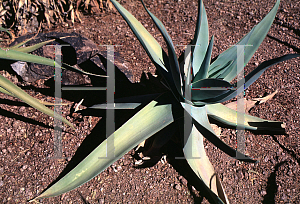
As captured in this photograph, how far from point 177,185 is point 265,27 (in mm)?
993

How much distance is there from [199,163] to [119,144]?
0.42m

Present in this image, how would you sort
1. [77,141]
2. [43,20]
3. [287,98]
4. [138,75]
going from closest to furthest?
[77,141], [287,98], [138,75], [43,20]

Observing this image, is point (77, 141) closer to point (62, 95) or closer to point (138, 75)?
point (62, 95)

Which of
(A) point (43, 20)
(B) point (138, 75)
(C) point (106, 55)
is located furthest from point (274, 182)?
(A) point (43, 20)

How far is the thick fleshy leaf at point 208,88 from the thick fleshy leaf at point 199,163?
0.21 m

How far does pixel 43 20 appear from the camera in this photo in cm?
220

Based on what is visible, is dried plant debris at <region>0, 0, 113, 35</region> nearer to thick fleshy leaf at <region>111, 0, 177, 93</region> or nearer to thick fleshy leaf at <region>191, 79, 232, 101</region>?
thick fleshy leaf at <region>111, 0, 177, 93</region>

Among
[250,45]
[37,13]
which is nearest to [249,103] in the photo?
[250,45]

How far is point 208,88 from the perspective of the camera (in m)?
1.05

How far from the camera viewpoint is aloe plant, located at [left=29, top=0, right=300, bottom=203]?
102 cm

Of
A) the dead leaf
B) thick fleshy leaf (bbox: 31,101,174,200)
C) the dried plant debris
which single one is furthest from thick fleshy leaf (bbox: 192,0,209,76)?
the dried plant debris

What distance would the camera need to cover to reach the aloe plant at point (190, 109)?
102cm

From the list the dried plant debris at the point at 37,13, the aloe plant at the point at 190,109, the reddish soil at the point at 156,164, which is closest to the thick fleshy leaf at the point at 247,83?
the aloe plant at the point at 190,109

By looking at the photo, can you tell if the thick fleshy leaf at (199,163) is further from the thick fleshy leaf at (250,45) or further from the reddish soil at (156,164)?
the thick fleshy leaf at (250,45)
